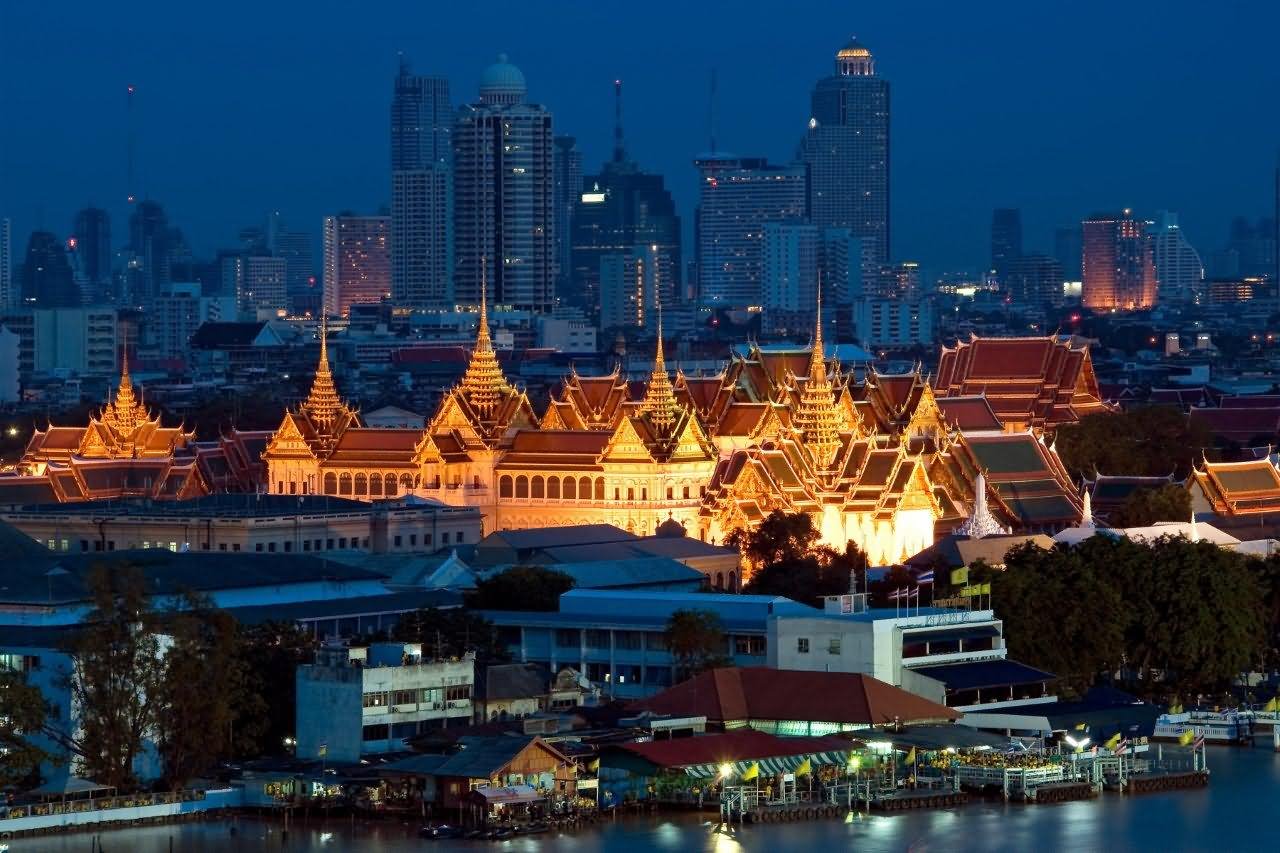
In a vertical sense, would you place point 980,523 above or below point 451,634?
above

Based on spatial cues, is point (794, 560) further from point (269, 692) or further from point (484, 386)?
point (269, 692)

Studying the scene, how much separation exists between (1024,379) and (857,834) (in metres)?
59.5

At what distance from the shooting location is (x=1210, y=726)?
231ft

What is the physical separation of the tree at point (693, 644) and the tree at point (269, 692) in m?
6.88

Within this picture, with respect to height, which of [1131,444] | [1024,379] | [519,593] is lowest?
[519,593]

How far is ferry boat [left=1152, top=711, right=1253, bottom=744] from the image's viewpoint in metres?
69.8

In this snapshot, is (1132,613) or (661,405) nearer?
(1132,613)

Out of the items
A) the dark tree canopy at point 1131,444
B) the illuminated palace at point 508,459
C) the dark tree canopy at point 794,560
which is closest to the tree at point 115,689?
the dark tree canopy at point 794,560

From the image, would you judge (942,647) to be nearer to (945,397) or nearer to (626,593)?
(626,593)

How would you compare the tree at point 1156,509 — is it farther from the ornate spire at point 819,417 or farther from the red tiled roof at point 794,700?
the red tiled roof at point 794,700

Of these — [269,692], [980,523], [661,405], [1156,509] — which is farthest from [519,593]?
[661,405]

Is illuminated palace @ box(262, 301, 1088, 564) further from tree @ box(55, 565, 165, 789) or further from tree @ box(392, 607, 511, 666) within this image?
tree @ box(55, 565, 165, 789)

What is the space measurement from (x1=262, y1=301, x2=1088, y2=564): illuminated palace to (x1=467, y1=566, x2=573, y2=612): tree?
16743 mm

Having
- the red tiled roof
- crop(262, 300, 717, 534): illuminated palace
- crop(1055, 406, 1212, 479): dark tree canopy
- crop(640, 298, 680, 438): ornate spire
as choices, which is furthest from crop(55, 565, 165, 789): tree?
crop(1055, 406, 1212, 479): dark tree canopy
